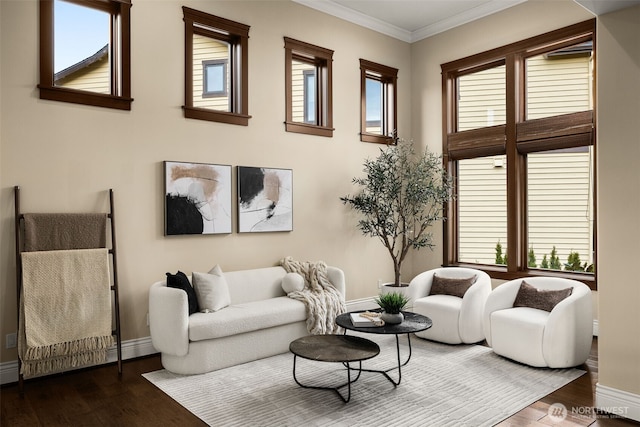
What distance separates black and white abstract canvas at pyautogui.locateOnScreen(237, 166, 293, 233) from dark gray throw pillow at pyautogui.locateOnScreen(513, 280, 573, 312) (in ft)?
8.44

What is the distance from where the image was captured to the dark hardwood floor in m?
2.95

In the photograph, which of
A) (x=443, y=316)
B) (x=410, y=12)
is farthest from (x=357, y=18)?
(x=443, y=316)

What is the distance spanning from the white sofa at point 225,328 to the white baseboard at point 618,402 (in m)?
2.49

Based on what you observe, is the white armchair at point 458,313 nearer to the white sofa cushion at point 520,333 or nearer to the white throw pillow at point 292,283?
the white sofa cushion at point 520,333

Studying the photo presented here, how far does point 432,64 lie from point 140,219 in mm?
4540

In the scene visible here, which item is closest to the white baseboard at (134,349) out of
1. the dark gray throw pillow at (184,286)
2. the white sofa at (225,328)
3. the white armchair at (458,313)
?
the white sofa at (225,328)

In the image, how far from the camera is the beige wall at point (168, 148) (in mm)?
3750

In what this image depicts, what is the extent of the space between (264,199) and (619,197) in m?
3.39

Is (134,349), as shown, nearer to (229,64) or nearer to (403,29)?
(229,64)

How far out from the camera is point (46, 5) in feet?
12.6

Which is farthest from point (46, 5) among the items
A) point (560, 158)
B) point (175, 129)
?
point (560, 158)

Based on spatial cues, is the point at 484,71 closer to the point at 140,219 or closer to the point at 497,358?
the point at 497,358

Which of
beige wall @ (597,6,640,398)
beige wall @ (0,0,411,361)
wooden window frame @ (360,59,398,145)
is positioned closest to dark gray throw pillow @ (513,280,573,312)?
beige wall @ (597,6,640,398)

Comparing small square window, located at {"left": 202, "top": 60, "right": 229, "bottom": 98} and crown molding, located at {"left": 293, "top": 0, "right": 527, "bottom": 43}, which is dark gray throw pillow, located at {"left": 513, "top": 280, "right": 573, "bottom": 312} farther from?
small square window, located at {"left": 202, "top": 60, "right": 229, "bottom": 98}
